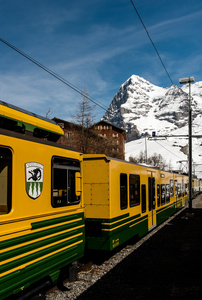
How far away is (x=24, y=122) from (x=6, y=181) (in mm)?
1426

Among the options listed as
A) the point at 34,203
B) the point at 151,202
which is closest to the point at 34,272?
the point at 34,203

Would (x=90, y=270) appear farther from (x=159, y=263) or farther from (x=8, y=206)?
(x=8, y=206)

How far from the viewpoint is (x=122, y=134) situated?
7806 cm

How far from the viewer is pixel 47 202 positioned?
5.48m

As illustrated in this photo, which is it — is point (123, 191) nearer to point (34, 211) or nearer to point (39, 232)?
point (39, 232)

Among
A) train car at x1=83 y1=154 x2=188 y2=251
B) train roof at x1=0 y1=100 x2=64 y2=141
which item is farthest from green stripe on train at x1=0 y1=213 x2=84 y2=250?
train roof at x1=0 y1=100 x2=64 y2=141

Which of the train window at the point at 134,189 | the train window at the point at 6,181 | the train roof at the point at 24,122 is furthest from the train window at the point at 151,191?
the train window at the point at 6,181

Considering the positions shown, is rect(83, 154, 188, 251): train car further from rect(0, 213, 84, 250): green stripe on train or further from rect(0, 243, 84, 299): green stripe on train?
rect(0, 243, 84, 299): green stripe on train

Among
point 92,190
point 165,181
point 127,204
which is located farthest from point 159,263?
point 165,181

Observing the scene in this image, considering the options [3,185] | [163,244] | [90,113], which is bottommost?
[163,244]

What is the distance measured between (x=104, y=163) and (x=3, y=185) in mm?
3803

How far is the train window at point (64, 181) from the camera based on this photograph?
229 inches

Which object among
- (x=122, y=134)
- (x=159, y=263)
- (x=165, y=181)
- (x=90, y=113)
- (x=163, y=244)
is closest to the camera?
(x=159, y=263)

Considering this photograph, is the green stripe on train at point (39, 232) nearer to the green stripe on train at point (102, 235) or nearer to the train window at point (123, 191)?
the green stripe on train at point (102, 235)
